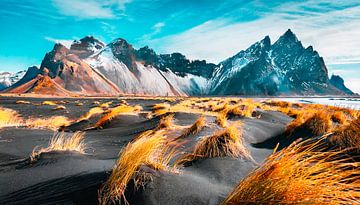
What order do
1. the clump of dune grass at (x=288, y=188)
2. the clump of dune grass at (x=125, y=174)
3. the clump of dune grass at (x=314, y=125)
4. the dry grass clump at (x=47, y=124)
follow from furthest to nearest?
the dry grass clump at (x=47, y=124)
the clump of dune grass at (x=314, y=125)
the clump of dune grass at (x=125, y=174)
the clump of dune grass at (x=288, y=188)

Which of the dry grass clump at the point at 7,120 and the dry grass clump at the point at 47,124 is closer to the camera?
the dry grass clump at the point at 7,120

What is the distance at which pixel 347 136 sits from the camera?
551cm

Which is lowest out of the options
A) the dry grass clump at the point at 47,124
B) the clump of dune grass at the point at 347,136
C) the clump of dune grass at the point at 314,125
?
the dry grass clump at the point at 47,124

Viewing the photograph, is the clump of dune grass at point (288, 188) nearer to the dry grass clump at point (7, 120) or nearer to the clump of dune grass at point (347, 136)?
the clump of dune grass at point (347, 136)

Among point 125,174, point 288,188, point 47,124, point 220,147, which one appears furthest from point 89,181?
point 47,124

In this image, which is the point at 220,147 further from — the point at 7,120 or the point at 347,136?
the point at 7,120

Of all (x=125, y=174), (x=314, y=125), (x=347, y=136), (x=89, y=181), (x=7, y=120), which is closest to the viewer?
(x=125, y=174)

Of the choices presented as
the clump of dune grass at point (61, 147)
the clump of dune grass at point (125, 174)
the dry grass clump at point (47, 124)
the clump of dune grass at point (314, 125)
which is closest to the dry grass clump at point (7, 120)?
the dry grass clump at point (47, 124)

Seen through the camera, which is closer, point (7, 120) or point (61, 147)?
point (61, 147)

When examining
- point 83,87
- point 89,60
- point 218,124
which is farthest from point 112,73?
point 218,124

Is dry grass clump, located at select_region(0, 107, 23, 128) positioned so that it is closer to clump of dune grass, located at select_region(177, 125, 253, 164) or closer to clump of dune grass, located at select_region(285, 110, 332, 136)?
clump of dune grass, located at select_region(177, 125, 253, 164)

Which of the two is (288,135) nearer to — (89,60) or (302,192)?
(302,192)

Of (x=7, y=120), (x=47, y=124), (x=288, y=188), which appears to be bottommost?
(x=47, y=124)

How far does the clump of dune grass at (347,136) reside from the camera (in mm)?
5202
